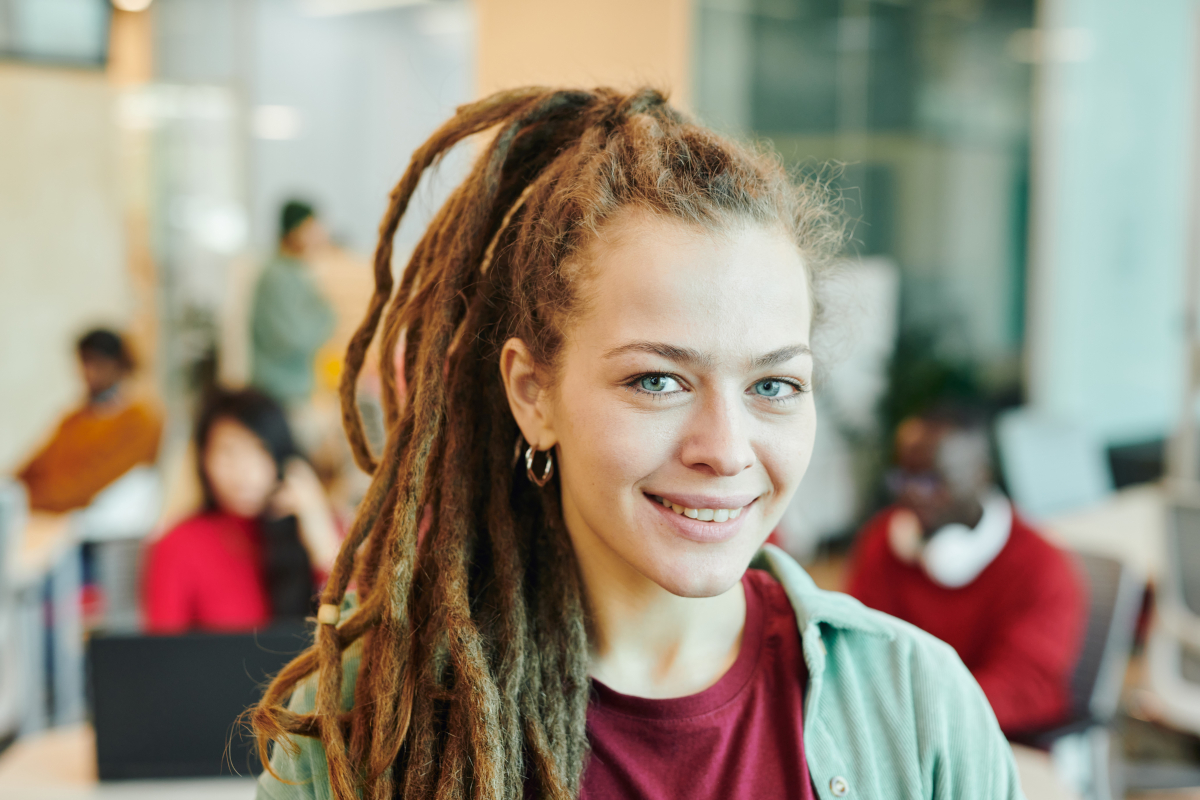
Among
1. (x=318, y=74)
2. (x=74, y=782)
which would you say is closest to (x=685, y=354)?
(x=74, y=782)

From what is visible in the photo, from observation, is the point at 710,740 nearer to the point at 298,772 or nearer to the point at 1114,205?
the point at 298,772

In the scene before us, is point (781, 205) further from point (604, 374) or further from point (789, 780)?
point (789, 780)

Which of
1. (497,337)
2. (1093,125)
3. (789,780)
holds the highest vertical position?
(1093,125)

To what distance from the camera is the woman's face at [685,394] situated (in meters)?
0.95

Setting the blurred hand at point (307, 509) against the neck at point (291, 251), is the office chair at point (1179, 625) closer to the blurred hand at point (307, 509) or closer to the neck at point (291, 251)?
the blurred hand at point (307, 509)

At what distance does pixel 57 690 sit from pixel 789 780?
3.31 meters

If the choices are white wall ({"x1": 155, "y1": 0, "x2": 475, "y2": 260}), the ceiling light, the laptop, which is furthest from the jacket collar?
the ceiling light

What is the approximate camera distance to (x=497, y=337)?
113cm

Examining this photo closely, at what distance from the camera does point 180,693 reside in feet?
5.50

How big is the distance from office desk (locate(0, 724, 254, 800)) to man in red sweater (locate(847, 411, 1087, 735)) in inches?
60.4

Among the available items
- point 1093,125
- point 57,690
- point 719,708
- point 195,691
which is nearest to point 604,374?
point 719,708

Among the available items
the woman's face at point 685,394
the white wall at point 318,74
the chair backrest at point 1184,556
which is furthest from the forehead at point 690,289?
the white wall at point 318,74

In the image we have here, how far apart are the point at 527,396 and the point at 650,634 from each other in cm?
27

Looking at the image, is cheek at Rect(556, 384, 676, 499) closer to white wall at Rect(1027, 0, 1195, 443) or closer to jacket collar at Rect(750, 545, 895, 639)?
jacket collar at Rect(750, 545, 895, 639)
